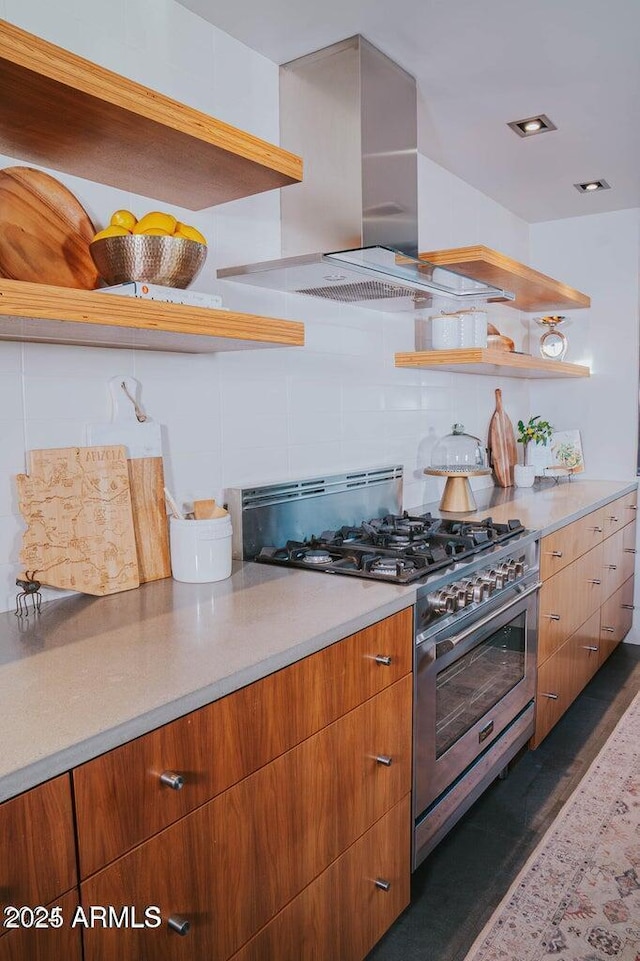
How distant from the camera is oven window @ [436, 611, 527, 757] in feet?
6.37

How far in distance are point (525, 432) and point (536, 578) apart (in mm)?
1621

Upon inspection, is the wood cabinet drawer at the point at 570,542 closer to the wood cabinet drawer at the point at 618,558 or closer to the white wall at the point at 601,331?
the wood cabinet drawer at the point at 618,558

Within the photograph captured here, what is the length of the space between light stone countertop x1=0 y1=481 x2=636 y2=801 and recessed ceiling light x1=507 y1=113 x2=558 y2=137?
6.33 ft

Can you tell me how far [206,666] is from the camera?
3.90ft

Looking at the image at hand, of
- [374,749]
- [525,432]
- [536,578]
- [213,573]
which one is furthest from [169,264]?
[525,432]

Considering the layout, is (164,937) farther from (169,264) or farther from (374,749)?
(169,264)

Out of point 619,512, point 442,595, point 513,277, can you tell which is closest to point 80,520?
point 442,595

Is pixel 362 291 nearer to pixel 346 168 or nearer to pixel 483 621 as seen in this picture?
pixel 346 168

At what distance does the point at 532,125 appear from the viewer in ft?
8.77

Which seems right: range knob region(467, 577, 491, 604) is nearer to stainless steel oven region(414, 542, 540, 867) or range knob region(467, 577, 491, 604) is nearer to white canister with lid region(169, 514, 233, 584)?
stainless steel oven region(414, 542, 540, 867)

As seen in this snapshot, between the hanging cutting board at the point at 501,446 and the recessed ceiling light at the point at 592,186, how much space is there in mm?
1052

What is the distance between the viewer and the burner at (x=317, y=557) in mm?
1947

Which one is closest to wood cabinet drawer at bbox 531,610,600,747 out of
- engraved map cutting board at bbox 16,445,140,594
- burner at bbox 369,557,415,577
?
burner at bbox 369,557,415,577

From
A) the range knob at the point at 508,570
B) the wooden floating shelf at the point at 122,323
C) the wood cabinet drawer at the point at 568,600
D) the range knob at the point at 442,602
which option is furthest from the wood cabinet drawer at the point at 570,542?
the wooden floating shelf at the point at 122,323
